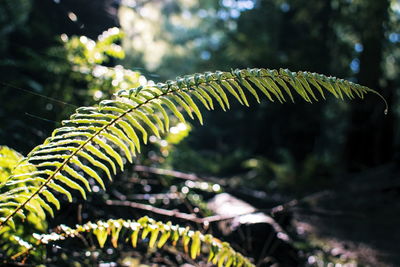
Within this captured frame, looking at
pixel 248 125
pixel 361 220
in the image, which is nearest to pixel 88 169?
pixel 361 220

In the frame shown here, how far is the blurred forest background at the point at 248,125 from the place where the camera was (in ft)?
8.95

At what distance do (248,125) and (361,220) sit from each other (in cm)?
770

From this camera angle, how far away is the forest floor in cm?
364

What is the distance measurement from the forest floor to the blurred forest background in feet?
0.08

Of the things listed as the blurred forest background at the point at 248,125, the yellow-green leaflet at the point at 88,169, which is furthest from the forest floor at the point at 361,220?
the yellow-green leaflet at the point at 88,169

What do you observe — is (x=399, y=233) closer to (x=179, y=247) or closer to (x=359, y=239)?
(x=359, y=239)

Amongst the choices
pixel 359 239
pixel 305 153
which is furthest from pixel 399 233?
pixel 305 153

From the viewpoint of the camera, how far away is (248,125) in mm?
12492

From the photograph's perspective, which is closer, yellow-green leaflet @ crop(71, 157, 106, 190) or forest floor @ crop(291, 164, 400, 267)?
yellow-green leaflet @ crop(71, 157, 106, 190)

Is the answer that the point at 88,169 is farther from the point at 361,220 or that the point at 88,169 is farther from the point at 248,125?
Answer: the point at 248,125

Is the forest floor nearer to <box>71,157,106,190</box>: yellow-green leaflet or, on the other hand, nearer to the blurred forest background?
the blurred forest background

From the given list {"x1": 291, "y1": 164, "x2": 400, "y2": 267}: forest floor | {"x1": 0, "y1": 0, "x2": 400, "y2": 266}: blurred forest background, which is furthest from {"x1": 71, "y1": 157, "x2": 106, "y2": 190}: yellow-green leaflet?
{"x1": 291, "y1": 164, "x2": 400, "y2": 267}: forest floor

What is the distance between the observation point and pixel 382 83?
8.92 meters

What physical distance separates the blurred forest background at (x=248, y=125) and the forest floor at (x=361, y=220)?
0.02 m
